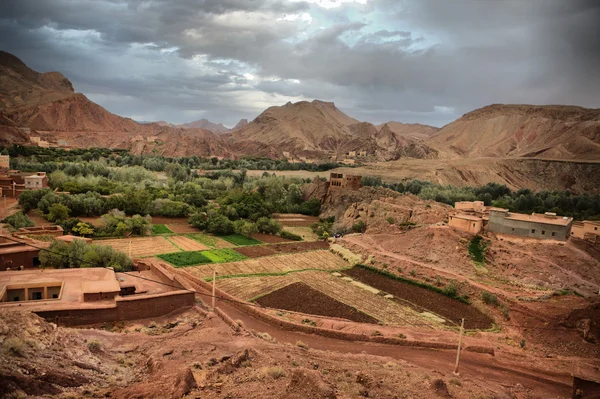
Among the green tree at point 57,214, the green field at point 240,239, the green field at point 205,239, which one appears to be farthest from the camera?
the green field at point 240,239

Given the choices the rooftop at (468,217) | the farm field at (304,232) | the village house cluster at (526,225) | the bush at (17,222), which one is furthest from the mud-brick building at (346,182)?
the bush at (17,222)

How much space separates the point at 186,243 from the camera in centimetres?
2831

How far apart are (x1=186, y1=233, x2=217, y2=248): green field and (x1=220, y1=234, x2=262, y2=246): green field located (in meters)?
1.07

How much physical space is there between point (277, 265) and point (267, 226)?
9.18m

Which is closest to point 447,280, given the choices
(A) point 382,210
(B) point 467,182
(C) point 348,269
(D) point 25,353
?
(C) point 348,269

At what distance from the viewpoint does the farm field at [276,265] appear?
22250mm

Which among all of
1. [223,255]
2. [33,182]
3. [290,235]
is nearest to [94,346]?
[223,255]

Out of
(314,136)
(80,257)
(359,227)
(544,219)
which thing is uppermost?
(314,136)

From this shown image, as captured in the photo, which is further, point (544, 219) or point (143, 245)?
point (143, 245)

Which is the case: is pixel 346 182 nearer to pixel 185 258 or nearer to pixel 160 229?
pixel 160 229

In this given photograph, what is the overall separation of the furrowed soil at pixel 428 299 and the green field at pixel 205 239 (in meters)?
10.3

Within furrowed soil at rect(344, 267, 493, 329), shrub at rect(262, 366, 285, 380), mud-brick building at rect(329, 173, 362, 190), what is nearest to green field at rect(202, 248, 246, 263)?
furrowed soil at rect(344, 267, 493, 329)

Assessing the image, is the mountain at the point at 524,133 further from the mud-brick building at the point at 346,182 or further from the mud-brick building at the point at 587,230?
the mud-brick building at the point at 587,230

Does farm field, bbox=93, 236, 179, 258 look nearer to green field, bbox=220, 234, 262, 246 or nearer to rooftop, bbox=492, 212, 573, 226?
green field, bbox=220, 234, 262, 246
